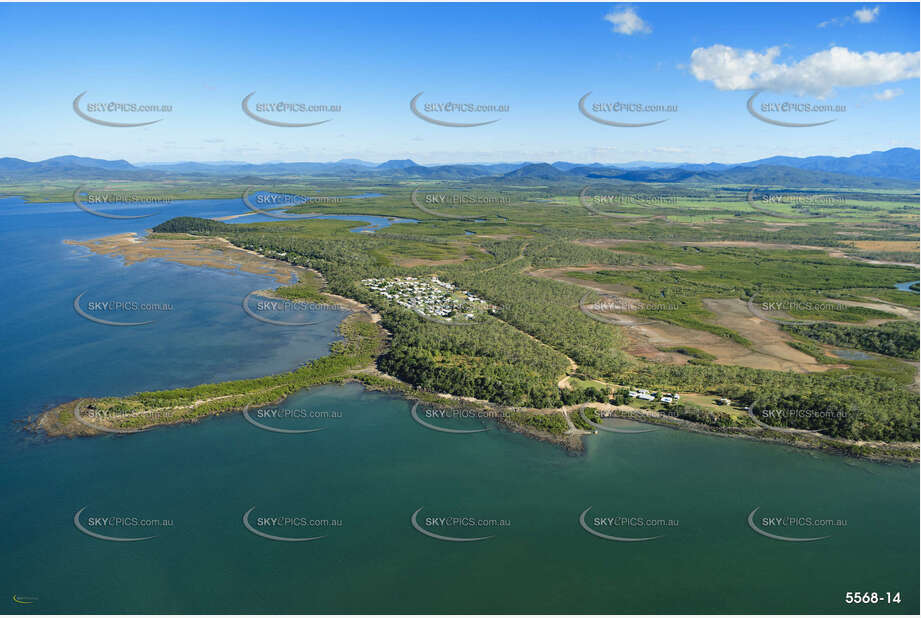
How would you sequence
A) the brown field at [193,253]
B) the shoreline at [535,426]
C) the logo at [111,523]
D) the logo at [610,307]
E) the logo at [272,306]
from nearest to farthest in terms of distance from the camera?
the logo at [111,523] → the shoreline at [535,426] → the logo at [610,307] → the logo at [272,306] → the brown field at [193,253]

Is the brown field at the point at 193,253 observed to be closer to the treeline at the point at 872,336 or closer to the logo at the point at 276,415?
the logo at the point at 276,415

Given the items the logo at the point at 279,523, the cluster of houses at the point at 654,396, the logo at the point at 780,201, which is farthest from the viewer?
the logo at the point at 780,201

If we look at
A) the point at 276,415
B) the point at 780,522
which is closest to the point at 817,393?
the point at 780,522

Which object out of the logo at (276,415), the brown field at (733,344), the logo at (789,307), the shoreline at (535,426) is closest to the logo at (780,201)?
the logo at (789,307)

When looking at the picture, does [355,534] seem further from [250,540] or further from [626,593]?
[626,593]

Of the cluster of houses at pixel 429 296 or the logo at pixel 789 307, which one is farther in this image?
the logo at pixel 789 307

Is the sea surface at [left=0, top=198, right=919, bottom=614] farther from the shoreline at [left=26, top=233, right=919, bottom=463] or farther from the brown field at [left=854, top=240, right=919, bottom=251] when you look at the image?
the brown field at [left=854, top=240, right=919, bottom=251]

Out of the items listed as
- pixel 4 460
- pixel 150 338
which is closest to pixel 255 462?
pixel 4 460
